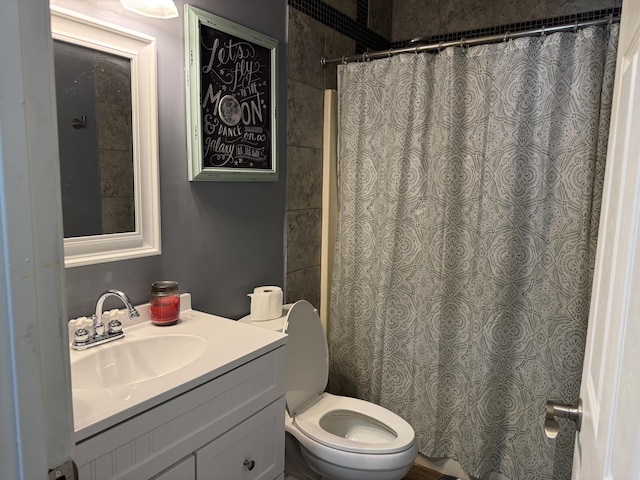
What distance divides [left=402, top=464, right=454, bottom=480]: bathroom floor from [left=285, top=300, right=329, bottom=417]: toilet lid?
0.63 metres

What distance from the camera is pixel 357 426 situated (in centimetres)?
203

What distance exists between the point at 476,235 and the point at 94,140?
4.89 ft

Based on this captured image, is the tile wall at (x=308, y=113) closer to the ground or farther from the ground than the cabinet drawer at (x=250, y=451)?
farther from the ground

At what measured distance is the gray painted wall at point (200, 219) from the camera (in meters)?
1.45

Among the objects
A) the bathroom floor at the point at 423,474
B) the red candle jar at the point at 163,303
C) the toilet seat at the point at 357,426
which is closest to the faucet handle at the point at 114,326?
the red candle jar at the point at 163,303

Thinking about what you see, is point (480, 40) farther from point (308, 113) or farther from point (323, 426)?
point (323, 426)

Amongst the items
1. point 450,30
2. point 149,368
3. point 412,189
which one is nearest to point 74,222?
point 149,368

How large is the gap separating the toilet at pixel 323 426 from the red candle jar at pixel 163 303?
41 cm

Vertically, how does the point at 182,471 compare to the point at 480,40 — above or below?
below

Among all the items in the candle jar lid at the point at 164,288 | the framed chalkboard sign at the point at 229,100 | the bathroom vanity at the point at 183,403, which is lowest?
the bathroom vanity at the point at 183,403

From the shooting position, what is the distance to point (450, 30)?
2545mm

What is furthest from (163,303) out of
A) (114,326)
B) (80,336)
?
(80,336)

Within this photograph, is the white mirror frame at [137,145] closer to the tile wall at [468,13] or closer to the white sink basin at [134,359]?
the white sink basin at [134,359]

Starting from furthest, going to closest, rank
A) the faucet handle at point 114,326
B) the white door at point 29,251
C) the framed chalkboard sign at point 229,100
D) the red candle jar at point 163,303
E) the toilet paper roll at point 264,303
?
the toilet paper roll at point 264,303 < the framed chalkboard sign at point 229,100 < the red candle jar at point 163,303 < the faucet handle at point 114,326 < the white door at point 29,251
